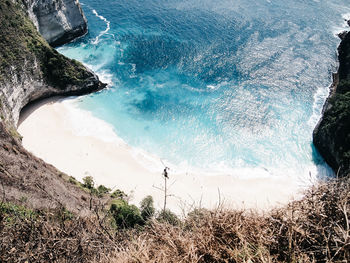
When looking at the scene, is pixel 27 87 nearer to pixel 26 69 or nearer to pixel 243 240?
pixel 26 69

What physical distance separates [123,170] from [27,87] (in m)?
19.7

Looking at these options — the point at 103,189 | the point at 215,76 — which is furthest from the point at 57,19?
the point at 103,189

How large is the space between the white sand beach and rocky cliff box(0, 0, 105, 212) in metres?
4.14

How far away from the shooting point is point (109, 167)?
33.7 meters

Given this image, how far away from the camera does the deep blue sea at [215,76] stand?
39.0m

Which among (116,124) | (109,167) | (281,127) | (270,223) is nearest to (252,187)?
(281,127)

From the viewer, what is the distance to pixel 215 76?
169 feet

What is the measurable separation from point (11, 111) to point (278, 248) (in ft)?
122

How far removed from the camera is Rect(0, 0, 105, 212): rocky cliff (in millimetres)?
20438

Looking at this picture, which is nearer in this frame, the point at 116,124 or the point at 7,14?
the point at 7,14

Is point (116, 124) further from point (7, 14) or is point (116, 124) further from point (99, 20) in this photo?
point (99, 20)

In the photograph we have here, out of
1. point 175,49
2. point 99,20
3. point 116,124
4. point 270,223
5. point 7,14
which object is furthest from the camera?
point 99,20

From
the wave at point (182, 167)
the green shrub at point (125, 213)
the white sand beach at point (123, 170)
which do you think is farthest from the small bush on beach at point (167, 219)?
the wave at point (182, 167)

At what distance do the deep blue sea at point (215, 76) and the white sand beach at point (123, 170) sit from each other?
2280 millimetres
